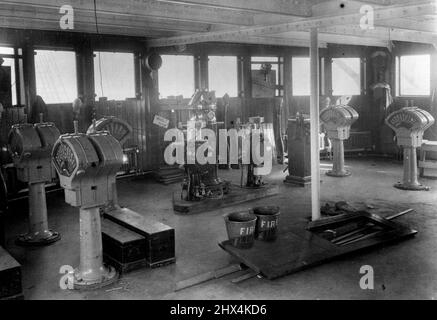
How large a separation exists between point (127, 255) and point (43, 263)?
39.4 inches

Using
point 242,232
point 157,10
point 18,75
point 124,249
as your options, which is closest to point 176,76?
point 18,75

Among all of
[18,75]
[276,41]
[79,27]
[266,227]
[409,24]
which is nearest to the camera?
[266,227]

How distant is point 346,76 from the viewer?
12.2 meters

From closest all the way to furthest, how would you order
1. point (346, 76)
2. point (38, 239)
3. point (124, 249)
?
point (124, 249) → point (38, 239) → point (346, 76)

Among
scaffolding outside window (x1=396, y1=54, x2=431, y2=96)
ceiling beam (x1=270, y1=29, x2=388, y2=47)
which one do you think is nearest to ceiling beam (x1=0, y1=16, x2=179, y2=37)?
ceiling beam (x1=270, y1=29, x2=388, y2=47)

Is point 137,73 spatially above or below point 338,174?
above

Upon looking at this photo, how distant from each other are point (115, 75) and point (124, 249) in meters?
5.53

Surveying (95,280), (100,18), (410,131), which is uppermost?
(100,18)

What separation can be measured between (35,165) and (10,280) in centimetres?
197

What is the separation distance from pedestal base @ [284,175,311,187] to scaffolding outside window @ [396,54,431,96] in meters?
4.38

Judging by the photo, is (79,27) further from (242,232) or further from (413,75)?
(413,75)

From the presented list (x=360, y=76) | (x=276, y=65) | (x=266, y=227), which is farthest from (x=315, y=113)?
(x=360, y=76)

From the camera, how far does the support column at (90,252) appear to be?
14.9 feet

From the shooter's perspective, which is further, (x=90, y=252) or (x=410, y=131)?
(x=410, y=131)
